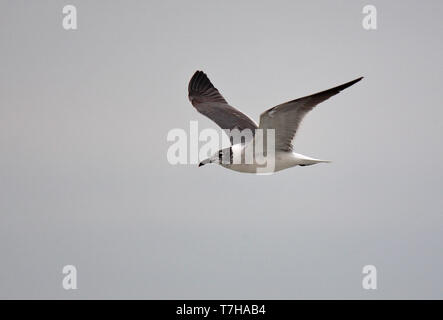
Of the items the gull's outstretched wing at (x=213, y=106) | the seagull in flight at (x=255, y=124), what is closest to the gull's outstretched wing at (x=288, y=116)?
the seagull in flight at (x=255, y=124)

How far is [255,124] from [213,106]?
3.19 ft

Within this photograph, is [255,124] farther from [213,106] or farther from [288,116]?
[288,116]

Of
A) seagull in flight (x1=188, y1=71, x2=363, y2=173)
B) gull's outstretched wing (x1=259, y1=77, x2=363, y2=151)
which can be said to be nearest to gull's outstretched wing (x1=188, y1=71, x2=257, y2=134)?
seagull in flight (x1=188, y1=71, x2=363, y2=173)

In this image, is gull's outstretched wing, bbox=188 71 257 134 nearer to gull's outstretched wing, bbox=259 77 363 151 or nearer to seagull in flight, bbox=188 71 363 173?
seagull in flight, bbox=188 71 363 173

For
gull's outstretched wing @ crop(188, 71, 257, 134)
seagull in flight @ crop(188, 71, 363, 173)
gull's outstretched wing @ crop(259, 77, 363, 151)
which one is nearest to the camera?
gull's outstretched wing @ crop(259, 77, 363, 151)

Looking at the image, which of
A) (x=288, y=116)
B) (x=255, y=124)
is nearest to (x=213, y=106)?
(x=255, y=124)

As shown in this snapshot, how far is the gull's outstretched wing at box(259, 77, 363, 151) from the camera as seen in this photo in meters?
7.30

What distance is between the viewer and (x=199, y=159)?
891 cm

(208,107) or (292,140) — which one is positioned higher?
(208,107)

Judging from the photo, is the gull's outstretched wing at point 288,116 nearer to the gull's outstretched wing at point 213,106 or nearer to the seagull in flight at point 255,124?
the seagull in flight at point 255,124

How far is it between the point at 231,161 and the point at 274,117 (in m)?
1.03

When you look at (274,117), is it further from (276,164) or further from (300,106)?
(276,164)

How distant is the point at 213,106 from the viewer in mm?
10281

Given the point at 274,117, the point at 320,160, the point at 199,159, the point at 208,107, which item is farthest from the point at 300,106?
the point at 208,107
